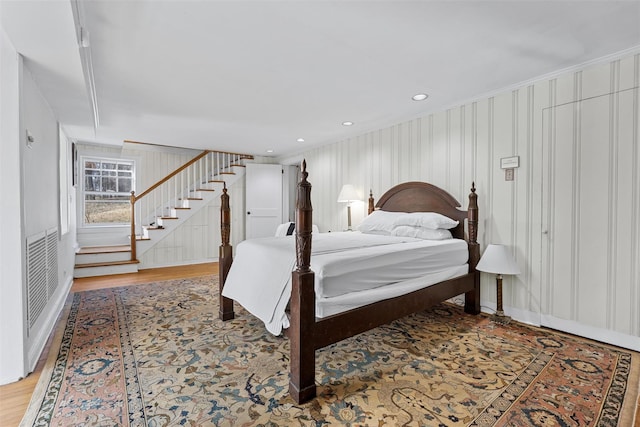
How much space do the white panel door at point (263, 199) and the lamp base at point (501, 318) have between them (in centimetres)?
489

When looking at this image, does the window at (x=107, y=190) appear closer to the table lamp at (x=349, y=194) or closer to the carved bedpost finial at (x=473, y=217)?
the table lamp at (x=349, y=194)

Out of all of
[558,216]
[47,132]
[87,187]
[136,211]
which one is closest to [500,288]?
[558,216]

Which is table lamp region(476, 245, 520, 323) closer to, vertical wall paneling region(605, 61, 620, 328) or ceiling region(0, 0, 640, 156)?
vertical wall paneling region(605, 61, 620, 328)

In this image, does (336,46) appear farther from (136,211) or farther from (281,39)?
(136,211)

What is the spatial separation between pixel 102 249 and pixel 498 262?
612cm

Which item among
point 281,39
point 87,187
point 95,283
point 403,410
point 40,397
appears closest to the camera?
point 403,410

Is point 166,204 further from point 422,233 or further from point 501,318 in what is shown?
point 501,318

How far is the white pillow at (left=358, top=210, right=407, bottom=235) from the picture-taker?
3.73m

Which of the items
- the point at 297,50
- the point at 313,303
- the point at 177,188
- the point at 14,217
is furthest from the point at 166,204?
the point at 313,303

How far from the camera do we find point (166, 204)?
240 inches

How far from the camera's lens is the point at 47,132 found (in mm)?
2959

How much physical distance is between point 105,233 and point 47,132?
3293 mm

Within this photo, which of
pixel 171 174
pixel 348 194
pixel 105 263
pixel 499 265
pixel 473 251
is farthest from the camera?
pixel 171 174

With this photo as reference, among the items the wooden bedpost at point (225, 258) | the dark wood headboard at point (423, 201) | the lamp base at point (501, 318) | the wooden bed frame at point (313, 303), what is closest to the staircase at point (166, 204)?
the wooden bedpost at point (225, 258)
